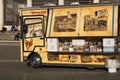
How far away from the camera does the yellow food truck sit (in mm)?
15914

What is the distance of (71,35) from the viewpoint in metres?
16.5

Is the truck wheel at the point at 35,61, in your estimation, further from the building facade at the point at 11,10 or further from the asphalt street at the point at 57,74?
the building facade at the point at 11,10

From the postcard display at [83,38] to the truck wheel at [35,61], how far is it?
49 centimetres

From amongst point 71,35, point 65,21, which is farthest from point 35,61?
point 65,21

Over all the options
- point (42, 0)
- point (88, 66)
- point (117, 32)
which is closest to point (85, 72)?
point (88, 66)

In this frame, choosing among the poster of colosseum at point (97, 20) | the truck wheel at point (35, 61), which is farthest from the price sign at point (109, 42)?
the truck wheel at point (35, 61)

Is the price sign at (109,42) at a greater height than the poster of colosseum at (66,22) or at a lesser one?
lesser

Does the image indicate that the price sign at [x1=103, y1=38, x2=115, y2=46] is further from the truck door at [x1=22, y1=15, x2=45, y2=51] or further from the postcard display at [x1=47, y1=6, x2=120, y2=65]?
the truck door at [x1=22, y1=15, x2=45, y2=51]

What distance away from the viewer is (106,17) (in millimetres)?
15984

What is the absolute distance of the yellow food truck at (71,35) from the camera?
15.9 m

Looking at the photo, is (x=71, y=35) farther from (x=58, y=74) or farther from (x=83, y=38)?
(x=58, y=74)

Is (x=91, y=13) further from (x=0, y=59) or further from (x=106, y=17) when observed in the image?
(x=0, y=59)

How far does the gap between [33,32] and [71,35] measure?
1.94 m

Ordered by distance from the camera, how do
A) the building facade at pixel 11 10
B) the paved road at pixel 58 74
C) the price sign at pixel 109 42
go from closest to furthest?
the paved road at pixel 58 74, the price sign at pixel 109 42, the building facade at pixel 11 10
